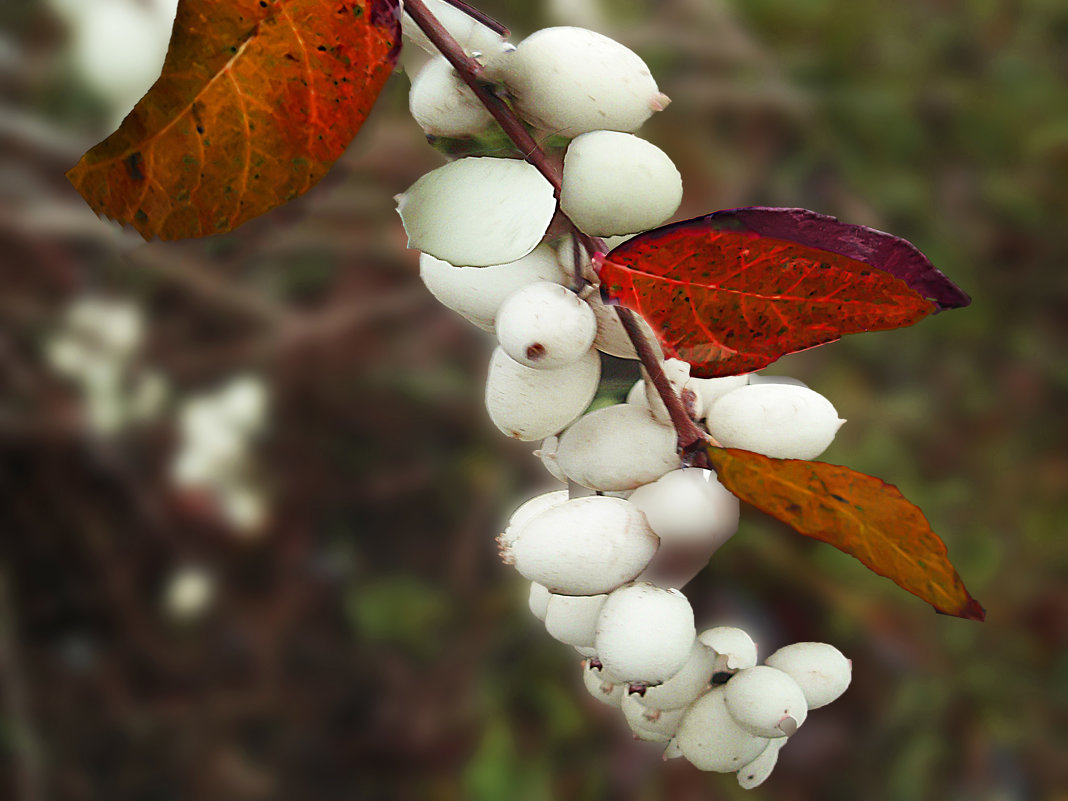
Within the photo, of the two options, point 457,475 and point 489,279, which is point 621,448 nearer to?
point 489,279

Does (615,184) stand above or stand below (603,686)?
above

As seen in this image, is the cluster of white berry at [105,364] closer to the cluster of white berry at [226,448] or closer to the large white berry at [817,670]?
the cluster of white berry at [226,448]

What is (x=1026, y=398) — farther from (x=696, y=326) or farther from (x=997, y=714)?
(x=696, y=326)

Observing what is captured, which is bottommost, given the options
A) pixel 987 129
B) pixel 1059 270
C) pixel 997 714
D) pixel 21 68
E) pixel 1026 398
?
pixel 997 714

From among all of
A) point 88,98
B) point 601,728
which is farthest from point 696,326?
point 601,728

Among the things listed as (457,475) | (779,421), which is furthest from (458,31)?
(457,475)

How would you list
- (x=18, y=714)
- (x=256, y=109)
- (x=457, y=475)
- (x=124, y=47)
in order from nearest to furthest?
(x=256, y=109)
(x=124, y=47)
(x=18, y=714)
(x=457, y=475)

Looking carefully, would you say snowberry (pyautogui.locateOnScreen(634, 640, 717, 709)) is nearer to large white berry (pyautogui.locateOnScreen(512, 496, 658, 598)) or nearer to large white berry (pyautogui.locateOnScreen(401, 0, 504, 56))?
large white berry (pyautogui.locateOnScreen(512, 496, 658, 598))

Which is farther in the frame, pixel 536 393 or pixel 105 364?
pixel 105 364
